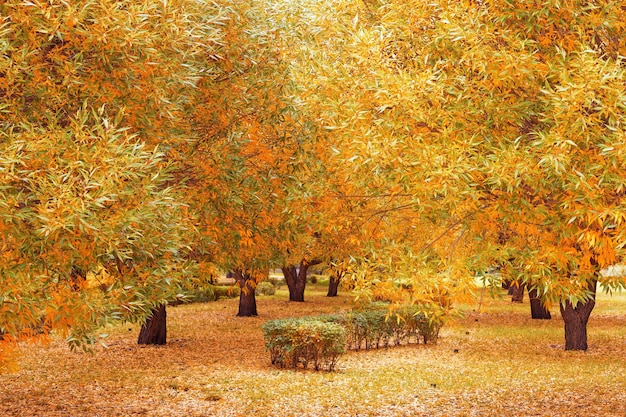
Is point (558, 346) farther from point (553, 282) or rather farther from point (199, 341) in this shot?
point (553, 282)

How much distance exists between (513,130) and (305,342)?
1085 cm

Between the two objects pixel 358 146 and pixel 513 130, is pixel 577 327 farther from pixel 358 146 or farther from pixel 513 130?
pixel 358 146

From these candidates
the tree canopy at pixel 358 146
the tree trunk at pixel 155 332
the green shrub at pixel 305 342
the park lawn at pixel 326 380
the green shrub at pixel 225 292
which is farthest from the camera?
the green shrub at pixel 225 292

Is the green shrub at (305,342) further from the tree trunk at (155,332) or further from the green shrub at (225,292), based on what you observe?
the green shrub at (225,292)

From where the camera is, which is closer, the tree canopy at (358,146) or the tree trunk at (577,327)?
the tree canopy at (358,146)

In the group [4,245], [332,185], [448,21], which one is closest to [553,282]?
[448,21]

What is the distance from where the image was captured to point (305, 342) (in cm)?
1806

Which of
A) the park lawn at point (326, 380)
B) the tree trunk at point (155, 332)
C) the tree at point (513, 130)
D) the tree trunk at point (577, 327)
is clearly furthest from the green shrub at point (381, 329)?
the tree at point (513, 130)

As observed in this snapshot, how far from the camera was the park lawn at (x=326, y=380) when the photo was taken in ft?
44.7

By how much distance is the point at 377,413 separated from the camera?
1335 centimetres

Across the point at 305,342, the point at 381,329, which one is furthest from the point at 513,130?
the point at 381,329

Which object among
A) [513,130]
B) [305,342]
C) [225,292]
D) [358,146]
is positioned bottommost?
[305,342]

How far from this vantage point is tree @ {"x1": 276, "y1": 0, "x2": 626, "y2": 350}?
718cm

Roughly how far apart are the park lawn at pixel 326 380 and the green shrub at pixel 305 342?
53 cm
